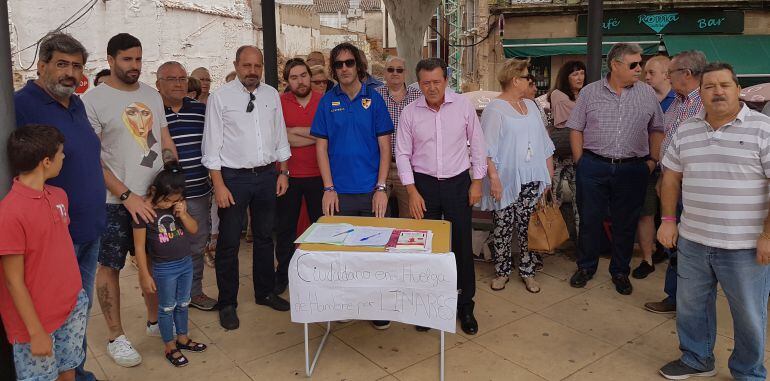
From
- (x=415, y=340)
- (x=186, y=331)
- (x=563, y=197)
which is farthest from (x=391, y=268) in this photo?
(x=563, y=197)

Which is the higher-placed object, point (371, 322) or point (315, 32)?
point (315, 32)

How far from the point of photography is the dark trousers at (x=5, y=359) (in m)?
2.54

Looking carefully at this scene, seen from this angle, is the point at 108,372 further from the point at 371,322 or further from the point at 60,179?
the point at 371,322

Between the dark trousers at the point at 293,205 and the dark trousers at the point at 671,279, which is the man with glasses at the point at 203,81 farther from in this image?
the dark trousers at the point at 671,279

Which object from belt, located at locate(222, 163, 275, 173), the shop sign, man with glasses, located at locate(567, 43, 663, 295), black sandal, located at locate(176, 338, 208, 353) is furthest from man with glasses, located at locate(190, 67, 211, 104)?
the shop sign

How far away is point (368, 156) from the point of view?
155 inches

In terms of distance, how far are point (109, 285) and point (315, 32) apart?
28.3 meters

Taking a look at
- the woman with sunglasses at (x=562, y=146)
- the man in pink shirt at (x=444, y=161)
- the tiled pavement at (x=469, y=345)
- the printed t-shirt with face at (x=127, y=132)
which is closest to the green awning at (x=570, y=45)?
the woman with sunglasses at (x=562, y=146)

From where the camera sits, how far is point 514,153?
4.41m

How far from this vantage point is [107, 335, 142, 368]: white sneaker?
3.49m

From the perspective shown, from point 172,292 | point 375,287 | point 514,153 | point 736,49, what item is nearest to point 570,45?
point 736,49

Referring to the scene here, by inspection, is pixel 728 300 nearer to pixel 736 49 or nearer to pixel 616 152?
pixel 616 152

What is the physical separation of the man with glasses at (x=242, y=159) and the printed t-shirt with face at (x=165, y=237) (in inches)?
22.2

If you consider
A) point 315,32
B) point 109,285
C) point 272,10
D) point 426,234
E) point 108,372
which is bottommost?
point 108,372
